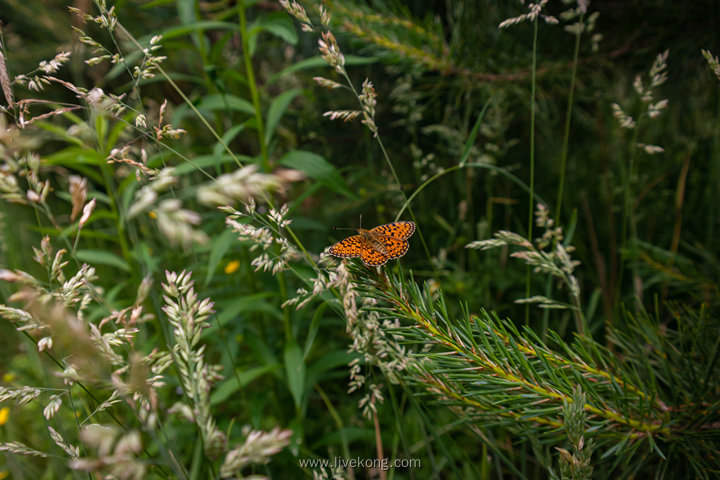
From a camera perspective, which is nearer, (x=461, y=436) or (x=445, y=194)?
(x=461, y=436)

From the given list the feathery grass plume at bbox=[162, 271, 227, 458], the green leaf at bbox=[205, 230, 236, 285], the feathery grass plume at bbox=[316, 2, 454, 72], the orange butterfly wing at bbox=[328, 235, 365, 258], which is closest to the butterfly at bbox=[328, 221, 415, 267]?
the orange butterfly wing at bbox=[328, 235, 365, 258]

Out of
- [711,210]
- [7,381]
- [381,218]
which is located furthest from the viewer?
[7,381]

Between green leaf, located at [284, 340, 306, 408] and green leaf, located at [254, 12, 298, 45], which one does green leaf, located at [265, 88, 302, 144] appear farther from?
green leaf, located at [284, 340, 306, 408]

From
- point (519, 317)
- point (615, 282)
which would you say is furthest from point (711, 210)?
point (519, 317)

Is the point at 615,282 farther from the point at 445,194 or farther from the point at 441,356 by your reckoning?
the point at 441,356

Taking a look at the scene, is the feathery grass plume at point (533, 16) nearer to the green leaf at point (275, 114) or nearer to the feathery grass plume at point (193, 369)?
the green leaf at point (275, 114)

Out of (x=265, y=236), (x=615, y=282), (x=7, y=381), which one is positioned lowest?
(x=7, y=381)

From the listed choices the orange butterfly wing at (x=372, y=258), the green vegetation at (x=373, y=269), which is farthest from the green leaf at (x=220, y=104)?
the orange butterfly wing at (x=372, y=258)
